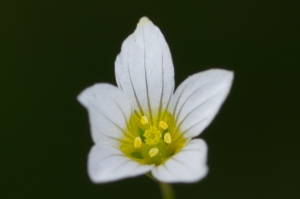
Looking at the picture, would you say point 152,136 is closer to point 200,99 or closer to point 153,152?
point 153,152

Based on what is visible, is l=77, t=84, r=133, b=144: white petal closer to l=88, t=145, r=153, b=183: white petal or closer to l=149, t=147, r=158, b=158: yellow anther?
l=88, t=145, r=153, b=183: white petal

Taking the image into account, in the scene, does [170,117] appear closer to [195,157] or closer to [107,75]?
[195,157]

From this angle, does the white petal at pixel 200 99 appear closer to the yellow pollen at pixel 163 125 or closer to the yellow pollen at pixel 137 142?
the yellow pollen at pixel 163 125

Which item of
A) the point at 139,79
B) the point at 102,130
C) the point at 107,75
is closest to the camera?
the point at 102,130

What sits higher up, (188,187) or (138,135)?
(138,135)

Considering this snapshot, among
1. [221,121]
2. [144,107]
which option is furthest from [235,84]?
[144,107]

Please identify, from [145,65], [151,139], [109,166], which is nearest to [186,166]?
[109,166]
